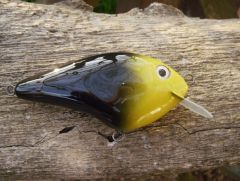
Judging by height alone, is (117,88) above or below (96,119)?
above

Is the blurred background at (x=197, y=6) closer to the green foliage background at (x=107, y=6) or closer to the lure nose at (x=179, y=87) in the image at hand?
the green foliage background at (x=107, y=6)

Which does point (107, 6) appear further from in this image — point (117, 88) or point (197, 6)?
point (117, 88)

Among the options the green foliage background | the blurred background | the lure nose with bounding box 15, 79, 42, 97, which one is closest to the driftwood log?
the lure nose with bounding box 15, 79, 42, 97

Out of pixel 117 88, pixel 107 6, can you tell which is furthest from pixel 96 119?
pixel 107 6

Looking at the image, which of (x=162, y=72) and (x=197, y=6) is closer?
(x=162, y=72)

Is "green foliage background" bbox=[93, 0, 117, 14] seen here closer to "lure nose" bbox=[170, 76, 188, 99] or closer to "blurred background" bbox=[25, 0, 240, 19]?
"blurred background" bbox=[25, 0, 240, 19]

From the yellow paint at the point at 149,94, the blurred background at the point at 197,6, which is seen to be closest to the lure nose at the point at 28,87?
the yellow paint at the point at 149,94

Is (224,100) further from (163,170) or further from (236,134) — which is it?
(163,170)
